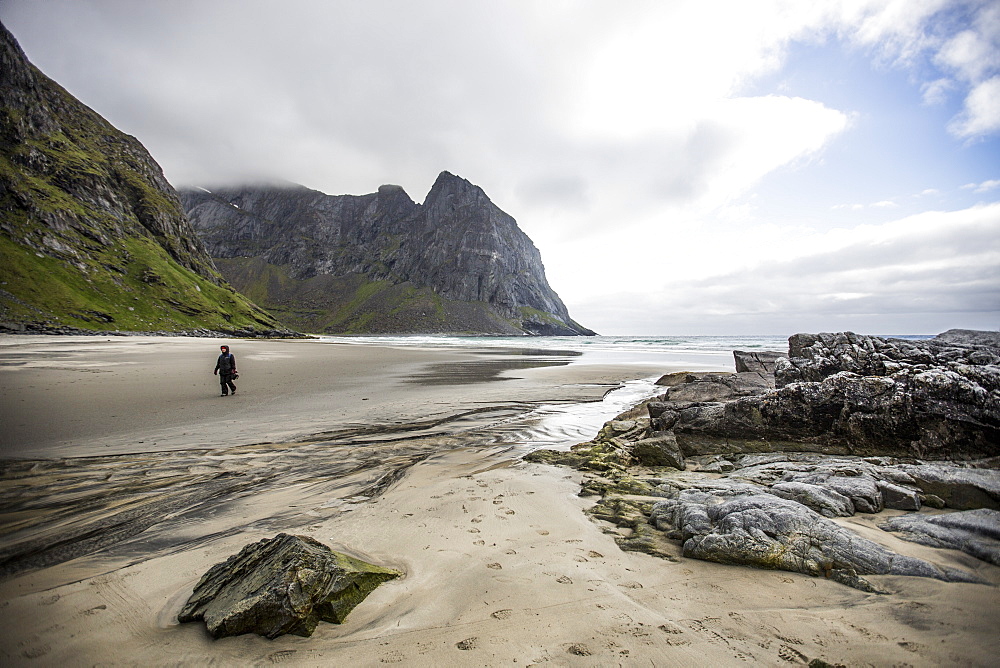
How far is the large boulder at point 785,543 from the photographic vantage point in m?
3.57

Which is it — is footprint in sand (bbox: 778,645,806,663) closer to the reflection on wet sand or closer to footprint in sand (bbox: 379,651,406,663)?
footprint in sand (bbox: 379,651,406,663)

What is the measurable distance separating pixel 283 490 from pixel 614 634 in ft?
18.2

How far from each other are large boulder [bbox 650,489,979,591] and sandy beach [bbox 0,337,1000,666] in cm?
18

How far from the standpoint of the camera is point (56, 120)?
92938 millimetres

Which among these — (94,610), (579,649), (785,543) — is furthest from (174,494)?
(785,543)

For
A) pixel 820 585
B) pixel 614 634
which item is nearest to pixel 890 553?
pixel 820 585

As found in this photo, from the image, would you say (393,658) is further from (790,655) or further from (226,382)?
(226,382)

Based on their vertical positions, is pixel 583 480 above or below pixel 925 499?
below

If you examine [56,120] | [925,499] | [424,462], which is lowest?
[424,462]

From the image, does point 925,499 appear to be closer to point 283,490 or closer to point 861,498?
point 861,498

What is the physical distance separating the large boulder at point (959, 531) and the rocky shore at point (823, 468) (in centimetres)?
1

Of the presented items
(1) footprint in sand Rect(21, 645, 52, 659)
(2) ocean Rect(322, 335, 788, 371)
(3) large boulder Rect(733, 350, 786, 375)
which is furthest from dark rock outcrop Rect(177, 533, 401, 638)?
(2) ocean Rect(322, 335, 788, 371)

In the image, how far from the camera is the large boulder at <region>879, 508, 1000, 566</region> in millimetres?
3768

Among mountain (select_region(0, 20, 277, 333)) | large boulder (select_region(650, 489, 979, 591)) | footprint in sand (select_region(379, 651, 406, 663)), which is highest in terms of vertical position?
mountain (select_region(0, 20, 277, 333))
